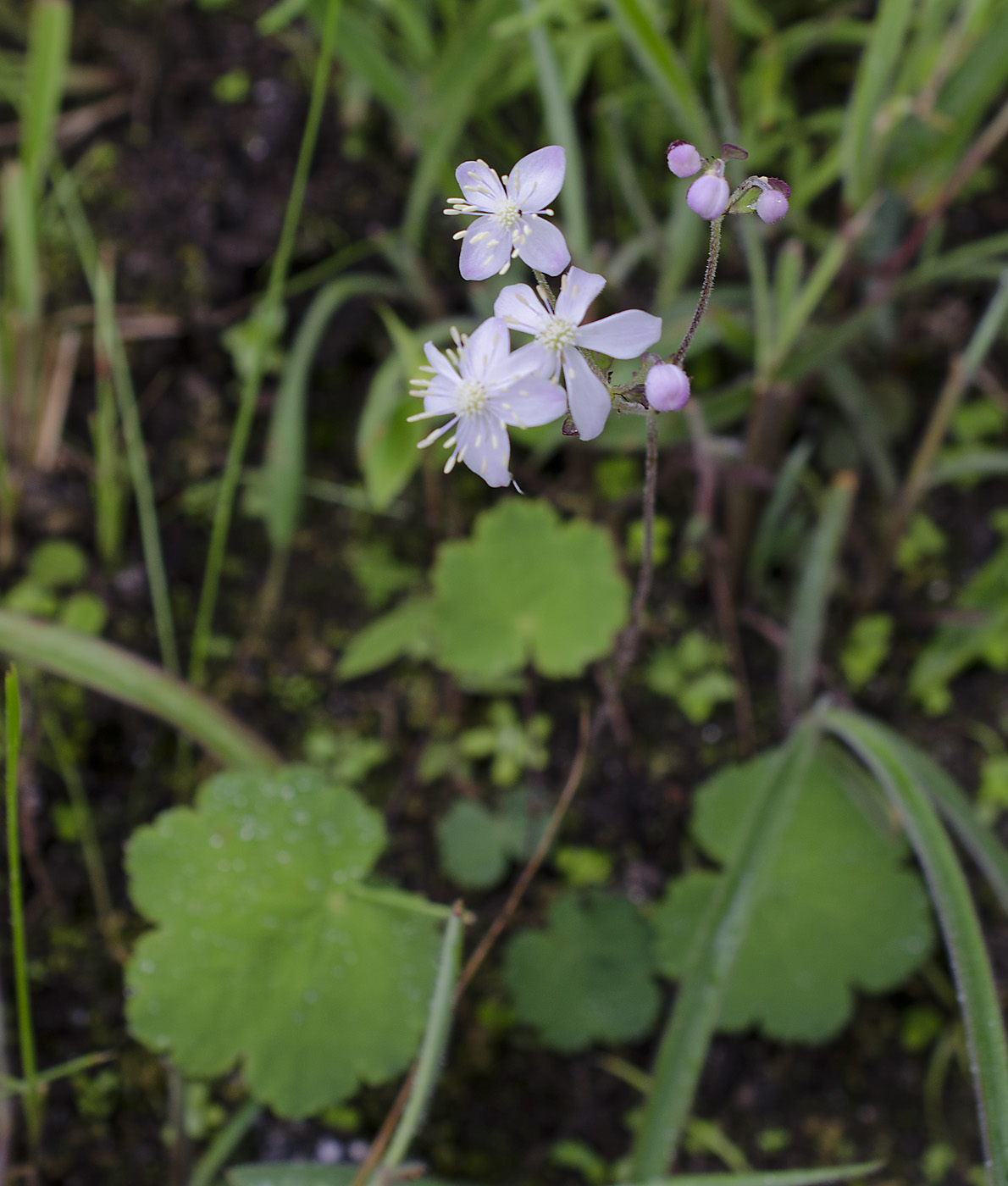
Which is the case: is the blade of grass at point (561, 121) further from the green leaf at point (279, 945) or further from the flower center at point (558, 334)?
the green leaf at point (279, 945)

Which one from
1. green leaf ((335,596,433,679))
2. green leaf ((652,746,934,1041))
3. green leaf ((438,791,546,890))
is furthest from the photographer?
green leaf ((335,596,433,679))

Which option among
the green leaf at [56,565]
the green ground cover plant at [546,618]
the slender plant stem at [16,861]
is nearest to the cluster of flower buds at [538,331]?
the green ground cover plant at [546,618]

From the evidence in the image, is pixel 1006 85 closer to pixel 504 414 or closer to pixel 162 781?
pixel 504 414

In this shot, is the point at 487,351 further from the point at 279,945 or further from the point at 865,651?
the point at 865,651

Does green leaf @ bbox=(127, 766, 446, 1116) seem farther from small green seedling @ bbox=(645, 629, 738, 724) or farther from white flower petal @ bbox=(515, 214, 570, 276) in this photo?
white flower petal @ bbox=(515, 214, 570, 276)

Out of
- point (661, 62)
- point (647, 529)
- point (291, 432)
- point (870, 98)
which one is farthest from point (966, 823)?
point (291, 432)

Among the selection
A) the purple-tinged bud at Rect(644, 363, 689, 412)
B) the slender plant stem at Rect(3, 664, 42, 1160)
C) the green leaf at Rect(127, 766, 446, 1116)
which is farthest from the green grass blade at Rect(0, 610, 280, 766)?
the purple-tinged bud at Rect(644, 363, 689, 412)

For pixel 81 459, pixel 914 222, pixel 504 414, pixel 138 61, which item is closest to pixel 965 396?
pixel 914 222
